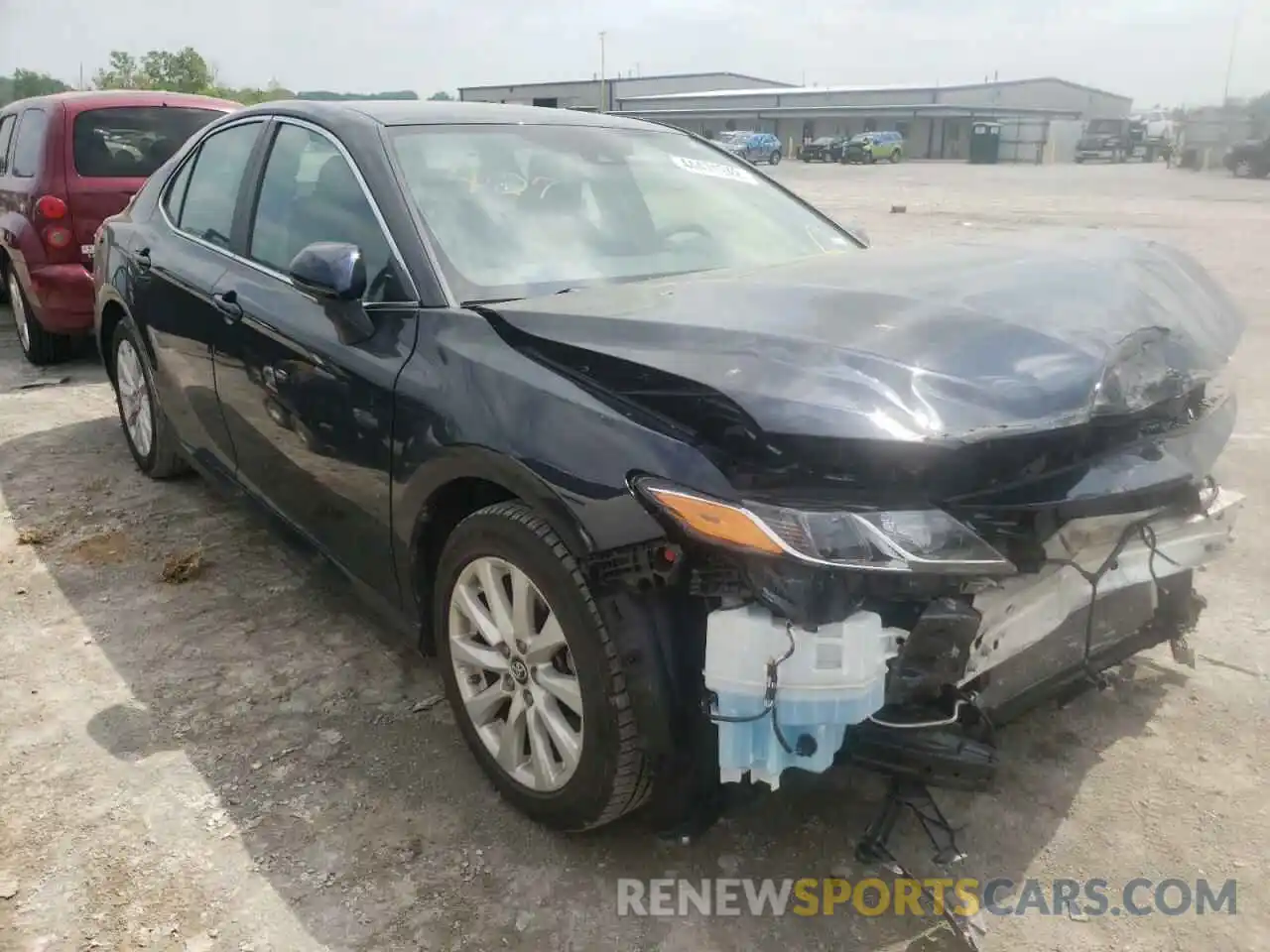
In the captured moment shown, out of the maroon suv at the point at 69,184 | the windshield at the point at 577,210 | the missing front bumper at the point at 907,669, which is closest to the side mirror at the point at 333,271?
the windshield at the point at 577,210

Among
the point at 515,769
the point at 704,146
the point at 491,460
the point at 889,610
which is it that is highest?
the point at 704,146

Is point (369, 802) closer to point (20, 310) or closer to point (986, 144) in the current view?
point (20, 310)

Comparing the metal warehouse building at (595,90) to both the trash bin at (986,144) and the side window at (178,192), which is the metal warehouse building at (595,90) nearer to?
the trash bin at (986,144)

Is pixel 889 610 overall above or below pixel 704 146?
below

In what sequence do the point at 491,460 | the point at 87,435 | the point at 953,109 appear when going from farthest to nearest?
the point at 953,109
the point at 87,435
the point at 491,460

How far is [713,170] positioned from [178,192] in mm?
2274

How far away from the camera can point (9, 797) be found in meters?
2.68

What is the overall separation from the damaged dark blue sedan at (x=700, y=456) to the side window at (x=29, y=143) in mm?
4685

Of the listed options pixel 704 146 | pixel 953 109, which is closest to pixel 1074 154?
pixel 953 109

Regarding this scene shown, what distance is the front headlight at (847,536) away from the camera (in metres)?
1.91

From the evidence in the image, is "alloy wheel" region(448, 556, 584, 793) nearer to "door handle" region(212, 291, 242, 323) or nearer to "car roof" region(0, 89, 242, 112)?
"door handle" region(212, 291, 242, 323)

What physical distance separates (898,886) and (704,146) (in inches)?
110

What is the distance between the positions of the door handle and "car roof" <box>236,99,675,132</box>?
0.64 m

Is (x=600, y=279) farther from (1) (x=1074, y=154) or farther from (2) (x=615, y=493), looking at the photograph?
(1) (x=1074, y=154)
